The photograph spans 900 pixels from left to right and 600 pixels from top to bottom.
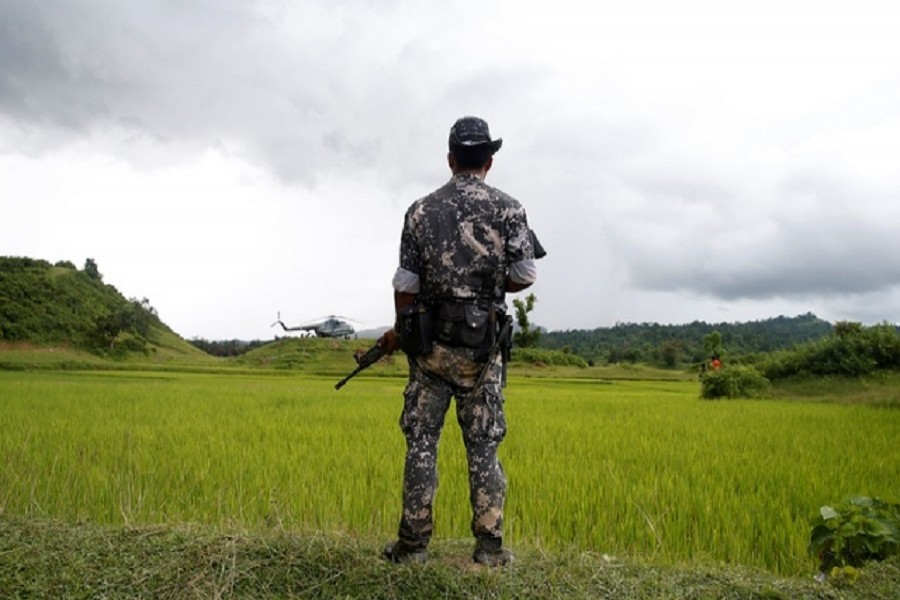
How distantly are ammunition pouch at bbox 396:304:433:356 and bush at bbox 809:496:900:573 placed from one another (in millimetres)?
2341

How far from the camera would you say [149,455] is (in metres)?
6.41

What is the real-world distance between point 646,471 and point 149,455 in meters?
4.69

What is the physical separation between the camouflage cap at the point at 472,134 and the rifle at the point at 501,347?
887 millimetres

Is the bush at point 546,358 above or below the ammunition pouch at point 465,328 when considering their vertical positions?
below

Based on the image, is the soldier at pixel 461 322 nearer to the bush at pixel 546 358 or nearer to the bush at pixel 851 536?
the bush at pixel 851 536

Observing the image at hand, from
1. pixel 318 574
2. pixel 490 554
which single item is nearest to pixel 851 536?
pixel 490 554

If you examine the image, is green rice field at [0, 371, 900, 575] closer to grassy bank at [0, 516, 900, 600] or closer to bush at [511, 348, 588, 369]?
grassy bank at [0, 516, 900, 600]

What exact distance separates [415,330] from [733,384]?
15.0 meters

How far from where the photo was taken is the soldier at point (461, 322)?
10.7 feet

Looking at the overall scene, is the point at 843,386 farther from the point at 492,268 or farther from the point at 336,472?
the point at 492,268

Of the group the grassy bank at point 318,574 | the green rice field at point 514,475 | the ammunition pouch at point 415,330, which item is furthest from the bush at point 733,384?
the ammunition pouch at point 415,330

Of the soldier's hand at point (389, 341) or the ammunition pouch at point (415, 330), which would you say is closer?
the ammunition pouch at point (415, 330)

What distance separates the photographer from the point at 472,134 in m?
3.34

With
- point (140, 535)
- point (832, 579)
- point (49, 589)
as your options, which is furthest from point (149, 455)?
point (832, 579)
